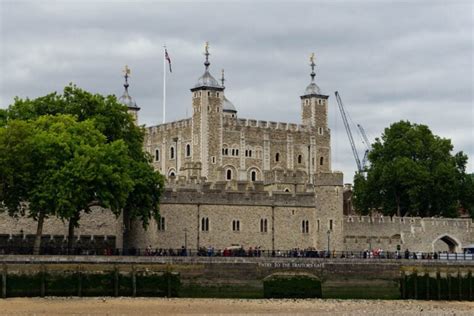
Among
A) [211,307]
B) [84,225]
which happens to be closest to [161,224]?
[84,225]

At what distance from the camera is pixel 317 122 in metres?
127

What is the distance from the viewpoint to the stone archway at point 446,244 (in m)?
96.0

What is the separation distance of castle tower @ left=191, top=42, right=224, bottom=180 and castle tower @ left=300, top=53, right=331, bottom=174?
39.7 feet

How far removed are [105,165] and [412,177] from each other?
39423mm

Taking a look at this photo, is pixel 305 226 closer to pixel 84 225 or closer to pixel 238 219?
pixel 238 219

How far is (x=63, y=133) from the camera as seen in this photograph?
7081 centimetres

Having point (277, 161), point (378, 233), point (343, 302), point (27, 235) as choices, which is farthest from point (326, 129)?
point (343, 302)

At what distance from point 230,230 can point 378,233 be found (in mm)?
16003

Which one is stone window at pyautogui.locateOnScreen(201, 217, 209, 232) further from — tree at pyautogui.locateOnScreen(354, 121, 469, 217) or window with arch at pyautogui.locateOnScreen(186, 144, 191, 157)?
window with arch at pyautogui.locateOnScreen(186, 144, 191, 157)

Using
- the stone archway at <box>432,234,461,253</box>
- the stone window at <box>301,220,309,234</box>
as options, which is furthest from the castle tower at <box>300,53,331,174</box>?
the stone window at <box>301,220,309,234</box>

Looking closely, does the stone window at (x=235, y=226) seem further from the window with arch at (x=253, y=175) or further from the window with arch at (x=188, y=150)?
the window with arch at (x=253, y=175)

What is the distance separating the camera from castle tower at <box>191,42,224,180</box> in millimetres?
116188

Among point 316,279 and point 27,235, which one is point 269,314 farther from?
point 27,235

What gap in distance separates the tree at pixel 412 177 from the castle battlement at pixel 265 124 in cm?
1626
